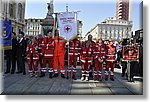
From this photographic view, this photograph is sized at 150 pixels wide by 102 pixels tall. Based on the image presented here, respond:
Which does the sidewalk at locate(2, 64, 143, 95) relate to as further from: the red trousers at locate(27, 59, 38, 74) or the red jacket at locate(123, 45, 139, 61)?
the red trousers at locate(27, 59, 38, 74)

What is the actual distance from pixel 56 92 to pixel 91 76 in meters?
2.47

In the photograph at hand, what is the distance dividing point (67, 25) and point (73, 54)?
904 millimetres

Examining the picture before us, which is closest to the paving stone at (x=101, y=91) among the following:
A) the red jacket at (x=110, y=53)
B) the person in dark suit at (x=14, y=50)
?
the red jacket at (x=110, y=53)

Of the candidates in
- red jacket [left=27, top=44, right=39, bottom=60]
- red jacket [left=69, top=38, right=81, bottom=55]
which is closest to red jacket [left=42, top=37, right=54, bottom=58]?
red jacket [left=27, top=44, right=39, bottom=60]

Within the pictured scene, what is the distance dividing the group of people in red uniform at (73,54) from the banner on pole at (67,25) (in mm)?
184

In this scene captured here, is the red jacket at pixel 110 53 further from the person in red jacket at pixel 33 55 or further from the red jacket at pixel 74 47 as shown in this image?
the person in red jacket at pixel 33 55

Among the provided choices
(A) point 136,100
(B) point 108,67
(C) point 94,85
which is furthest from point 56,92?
(B) point 108,67

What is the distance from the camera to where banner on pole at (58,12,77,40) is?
23.7 feet

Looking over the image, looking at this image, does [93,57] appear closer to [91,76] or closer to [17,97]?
[91,76]

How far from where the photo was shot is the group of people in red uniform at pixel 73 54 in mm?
7312

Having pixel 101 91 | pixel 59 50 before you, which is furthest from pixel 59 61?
pixel 101 91

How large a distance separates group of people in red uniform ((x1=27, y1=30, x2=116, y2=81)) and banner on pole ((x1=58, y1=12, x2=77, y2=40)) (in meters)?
0.18

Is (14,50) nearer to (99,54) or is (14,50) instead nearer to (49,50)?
(49,50)

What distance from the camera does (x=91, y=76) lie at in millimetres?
7883
